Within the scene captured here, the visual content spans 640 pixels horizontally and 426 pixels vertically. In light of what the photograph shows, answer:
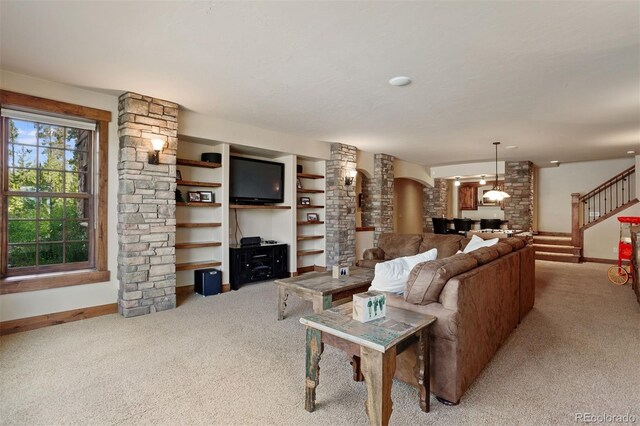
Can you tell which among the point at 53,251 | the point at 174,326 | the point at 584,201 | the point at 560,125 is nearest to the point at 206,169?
the point at 53,251

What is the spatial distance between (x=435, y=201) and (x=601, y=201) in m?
4.24

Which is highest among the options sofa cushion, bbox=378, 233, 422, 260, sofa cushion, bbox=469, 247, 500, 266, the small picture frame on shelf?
the small picture frame on shelf

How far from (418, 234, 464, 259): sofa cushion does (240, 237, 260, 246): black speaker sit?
2.65m

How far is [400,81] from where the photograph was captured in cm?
335

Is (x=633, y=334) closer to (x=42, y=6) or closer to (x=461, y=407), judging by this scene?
(x=461, y=407)

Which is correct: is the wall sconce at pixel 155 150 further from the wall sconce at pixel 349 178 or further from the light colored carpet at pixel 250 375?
the wall sconce at pixel 349 178

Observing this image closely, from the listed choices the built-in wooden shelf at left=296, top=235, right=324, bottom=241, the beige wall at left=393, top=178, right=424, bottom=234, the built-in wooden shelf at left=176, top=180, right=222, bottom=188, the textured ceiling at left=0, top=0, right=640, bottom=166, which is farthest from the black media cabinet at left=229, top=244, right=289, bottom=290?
the beige wall at left=393, top=178, right=424, bottom=234

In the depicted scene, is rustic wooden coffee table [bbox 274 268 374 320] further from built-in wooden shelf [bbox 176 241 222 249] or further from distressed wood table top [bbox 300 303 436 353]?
built-in wooden shelf [bbox 176 241 222 249]

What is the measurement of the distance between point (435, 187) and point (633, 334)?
290 inches

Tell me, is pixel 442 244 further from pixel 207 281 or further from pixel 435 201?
pixel 435 201

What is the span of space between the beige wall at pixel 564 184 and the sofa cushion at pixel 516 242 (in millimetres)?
6889

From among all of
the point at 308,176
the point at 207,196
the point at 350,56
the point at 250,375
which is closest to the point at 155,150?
the point at 207,196

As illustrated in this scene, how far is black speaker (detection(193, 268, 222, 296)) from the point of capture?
181 inches

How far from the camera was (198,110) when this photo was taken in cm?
441
